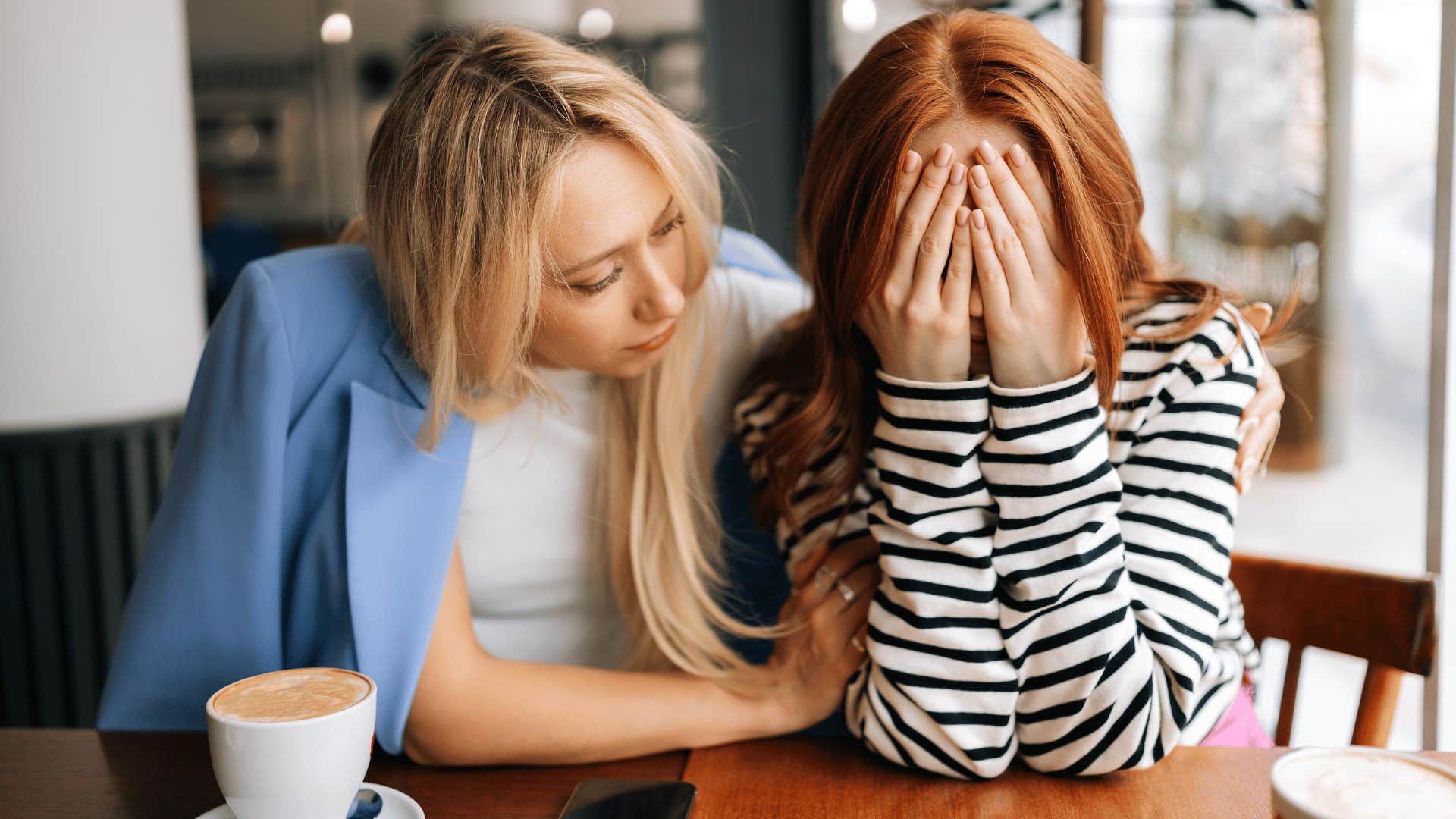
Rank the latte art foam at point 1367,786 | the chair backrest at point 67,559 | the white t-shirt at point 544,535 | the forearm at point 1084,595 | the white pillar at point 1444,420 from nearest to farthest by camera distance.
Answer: the latte art foam at point 1367,786, the forearm at point 1084,595, the white t-shirt at point 544,535, the white pillar at point 1444,420, the chair backrest at point 67,559

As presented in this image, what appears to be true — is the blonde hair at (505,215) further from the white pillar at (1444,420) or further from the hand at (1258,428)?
the white pillar at (1444,420)

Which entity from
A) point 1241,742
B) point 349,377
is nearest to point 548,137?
point 349,377

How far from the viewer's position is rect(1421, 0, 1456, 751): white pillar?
1.64 metres

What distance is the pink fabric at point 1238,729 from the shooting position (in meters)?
1.00

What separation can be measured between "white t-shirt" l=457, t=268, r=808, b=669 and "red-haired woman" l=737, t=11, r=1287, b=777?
0.98ft

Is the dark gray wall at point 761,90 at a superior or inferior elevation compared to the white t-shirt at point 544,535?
superior

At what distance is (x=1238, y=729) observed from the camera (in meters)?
1.02

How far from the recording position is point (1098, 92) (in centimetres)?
94

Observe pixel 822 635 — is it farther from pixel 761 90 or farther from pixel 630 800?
pixel 761 90

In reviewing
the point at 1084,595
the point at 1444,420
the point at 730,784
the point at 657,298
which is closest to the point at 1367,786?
the point at 1084,595

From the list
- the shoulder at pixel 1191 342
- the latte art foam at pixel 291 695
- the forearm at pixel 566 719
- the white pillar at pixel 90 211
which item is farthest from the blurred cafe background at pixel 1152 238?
the latte art foam at pixel 291 695

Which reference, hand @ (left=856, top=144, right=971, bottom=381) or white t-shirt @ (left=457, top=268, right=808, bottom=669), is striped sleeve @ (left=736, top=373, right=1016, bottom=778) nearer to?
hand @ (left=856, top=144, right=971, bottom=381)

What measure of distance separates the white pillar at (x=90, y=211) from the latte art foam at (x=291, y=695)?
56.5 inches

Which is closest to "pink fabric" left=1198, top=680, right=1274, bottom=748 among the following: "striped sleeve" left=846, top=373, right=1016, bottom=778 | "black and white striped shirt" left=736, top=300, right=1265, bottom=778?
"black and white striped shirt" left=736, top=300, right=1265, bottom=778
